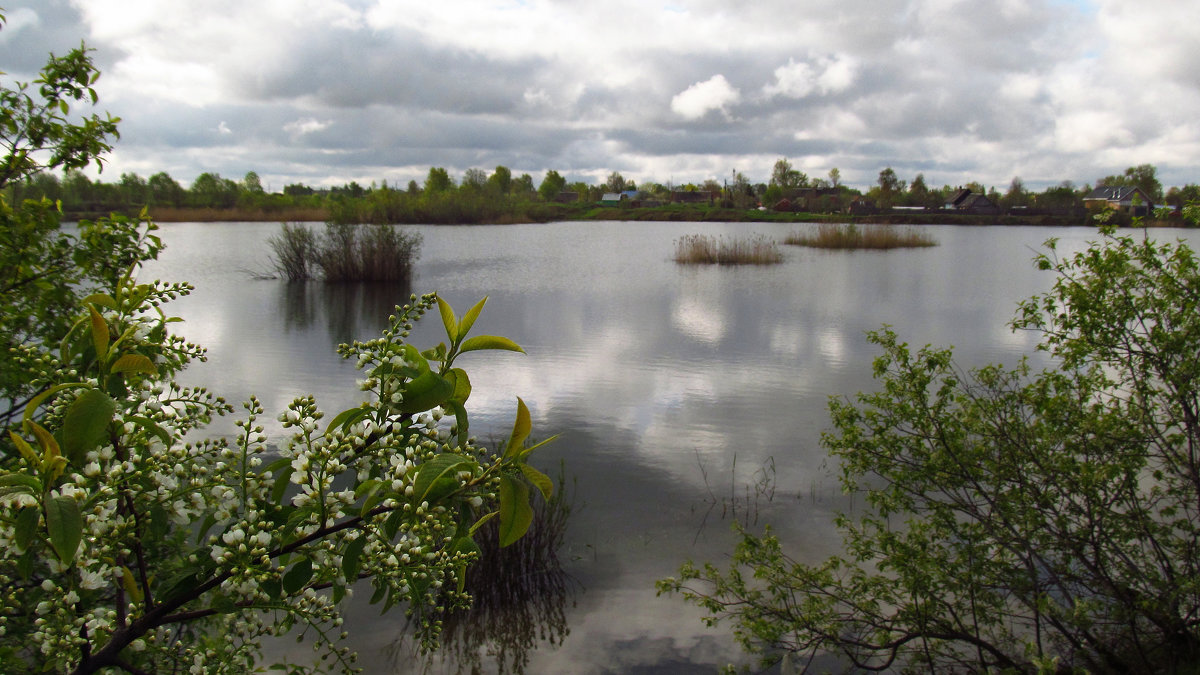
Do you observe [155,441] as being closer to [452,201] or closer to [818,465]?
[818,465]

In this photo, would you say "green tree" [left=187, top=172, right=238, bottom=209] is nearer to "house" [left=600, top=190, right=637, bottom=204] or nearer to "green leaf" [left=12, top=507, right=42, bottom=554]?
"house" [left=600, top=190, right=637, bottom=204]

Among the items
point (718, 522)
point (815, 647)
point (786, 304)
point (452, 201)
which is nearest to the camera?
point (815, 647)

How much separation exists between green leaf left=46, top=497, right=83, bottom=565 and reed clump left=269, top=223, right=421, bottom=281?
67.2ft

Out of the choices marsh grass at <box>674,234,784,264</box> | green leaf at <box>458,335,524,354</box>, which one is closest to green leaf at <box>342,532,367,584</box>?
green leaf at <box>458,335,524,354</box>

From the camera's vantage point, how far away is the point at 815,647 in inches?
148

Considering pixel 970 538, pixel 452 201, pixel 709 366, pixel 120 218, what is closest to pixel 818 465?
pixel 970 538

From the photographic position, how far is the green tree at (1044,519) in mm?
3645

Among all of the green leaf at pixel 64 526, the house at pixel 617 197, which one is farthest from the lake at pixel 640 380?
the house at pixel 617 197

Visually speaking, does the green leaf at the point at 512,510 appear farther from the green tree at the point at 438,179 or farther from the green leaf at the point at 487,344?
the green tree at the point at 438,179

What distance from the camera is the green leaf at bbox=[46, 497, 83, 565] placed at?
3.25 ft

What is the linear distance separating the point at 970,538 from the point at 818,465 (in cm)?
334

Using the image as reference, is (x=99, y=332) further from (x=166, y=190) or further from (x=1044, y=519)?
(x=166, y=190)

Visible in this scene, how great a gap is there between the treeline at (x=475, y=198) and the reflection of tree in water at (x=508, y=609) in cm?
333

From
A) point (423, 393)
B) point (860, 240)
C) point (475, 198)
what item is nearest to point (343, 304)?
point (423, 393)
